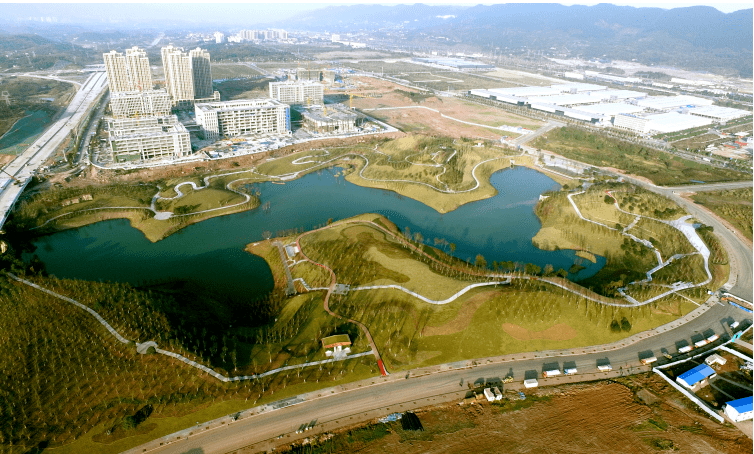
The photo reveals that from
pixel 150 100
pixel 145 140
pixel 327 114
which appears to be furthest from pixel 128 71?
pixel 327 114

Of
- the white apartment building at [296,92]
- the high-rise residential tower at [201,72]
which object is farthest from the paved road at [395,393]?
the high-rise residential tower at [201,72]

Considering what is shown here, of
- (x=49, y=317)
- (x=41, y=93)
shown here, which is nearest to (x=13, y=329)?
(x=49, y=317)

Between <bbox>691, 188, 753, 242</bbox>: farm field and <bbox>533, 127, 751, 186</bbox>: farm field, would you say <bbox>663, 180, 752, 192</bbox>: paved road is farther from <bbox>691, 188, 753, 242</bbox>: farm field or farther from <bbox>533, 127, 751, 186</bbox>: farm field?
<bbox>691, 188, 753, 242</bbox>: farm field

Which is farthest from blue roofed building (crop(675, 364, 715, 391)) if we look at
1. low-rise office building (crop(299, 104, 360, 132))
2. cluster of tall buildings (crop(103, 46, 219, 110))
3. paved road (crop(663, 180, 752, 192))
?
cluster of tall buildings (crop(103, 46, 219, 110))

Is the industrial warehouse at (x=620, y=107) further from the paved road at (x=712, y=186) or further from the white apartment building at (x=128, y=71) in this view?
the white apartment building at (x=128, y=71)

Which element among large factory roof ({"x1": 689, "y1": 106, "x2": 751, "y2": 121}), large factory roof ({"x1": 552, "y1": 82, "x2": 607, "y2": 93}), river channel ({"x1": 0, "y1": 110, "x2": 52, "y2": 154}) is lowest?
river channel ({"x1": 0, "y1": 110, "x2": 52, "y2": 154})

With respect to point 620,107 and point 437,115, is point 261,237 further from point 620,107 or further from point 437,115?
point 620,107
